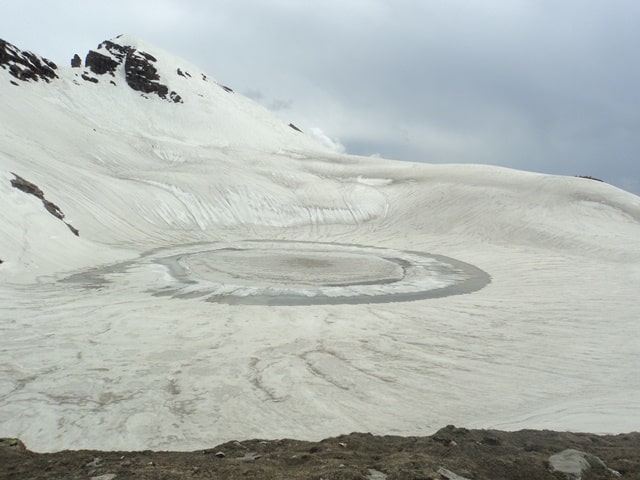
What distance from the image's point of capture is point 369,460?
4246 millimetres

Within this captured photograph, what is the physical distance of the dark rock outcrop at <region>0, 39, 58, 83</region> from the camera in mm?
55781

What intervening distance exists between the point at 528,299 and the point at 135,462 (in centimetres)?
1370

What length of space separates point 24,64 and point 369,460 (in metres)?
71.5

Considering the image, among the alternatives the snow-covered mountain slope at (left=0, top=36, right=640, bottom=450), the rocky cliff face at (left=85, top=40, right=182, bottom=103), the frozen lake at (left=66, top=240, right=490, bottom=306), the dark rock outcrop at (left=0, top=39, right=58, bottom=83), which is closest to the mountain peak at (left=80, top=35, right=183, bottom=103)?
the rocky cliff face at (left=85, top=40, right=182, bottom=103)

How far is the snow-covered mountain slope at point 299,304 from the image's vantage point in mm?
6602

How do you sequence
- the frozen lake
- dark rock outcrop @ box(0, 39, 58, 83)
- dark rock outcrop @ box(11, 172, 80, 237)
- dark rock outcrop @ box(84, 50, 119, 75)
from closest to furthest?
the frozen lake
dark rock outcrop @ box(11, 172, 80, 237)
dark rock outcrop @ box(0, 39, 58, 83)
dark rock outcrop @ box(84, 50, 119, 75)

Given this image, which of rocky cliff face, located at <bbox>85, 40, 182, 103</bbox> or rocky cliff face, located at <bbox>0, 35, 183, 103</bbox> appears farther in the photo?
rocky cliff face, located at <bbox>85, 40, 182, 103</bbox>

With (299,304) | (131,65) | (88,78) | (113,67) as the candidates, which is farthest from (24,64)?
(299,304)

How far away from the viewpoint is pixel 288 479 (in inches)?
146

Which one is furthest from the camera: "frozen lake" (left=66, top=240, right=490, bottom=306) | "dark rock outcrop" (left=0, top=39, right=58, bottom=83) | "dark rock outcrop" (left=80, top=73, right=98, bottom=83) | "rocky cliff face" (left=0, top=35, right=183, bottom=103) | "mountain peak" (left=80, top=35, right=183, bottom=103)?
"mountain peak" (left=80, top=35, right=183, bottom=103)

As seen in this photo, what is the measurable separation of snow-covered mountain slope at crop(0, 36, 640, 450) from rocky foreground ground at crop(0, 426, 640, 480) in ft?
3.43

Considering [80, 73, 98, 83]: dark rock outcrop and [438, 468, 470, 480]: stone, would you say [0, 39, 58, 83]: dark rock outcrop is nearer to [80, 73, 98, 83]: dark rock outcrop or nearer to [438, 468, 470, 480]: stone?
[80, 73, 98, 83]: dark rock outcrop

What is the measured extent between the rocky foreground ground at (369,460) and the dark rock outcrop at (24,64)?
213 feet

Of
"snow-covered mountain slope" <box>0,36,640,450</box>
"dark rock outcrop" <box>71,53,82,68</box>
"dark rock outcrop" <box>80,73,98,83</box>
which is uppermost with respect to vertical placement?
"dark rock outcrop" <box>71,53,82,68</box>
